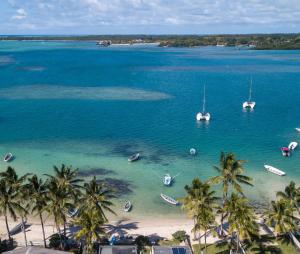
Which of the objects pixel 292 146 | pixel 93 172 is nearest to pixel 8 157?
pixel 93 172

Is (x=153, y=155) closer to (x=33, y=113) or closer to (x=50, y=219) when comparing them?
(x=50, y=219)

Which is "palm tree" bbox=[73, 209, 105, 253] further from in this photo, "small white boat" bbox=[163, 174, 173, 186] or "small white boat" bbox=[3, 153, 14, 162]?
"small white boat" bbox=[3, 153, 14, 162]

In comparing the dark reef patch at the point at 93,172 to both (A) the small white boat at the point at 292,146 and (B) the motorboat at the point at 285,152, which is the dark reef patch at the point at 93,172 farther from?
(A) the small white boat at the point at 292,146

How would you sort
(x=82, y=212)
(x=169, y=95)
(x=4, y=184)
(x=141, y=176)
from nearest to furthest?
(x=82, y=212), (x=4, y=184), (x=141, y=176), (x=169, y=95)

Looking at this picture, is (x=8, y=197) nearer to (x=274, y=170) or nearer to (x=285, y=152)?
(x=274, y=170)

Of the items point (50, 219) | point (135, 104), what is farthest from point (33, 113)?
point (50, 219)

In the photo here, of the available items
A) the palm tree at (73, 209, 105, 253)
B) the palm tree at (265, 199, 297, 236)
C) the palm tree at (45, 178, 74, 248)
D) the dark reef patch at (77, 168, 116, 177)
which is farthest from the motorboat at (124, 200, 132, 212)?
the palm tree at (265, 199, 297, 236)

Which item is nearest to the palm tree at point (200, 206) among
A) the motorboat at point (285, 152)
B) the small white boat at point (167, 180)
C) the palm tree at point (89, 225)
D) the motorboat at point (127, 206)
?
the palm tree at point (89, 225)

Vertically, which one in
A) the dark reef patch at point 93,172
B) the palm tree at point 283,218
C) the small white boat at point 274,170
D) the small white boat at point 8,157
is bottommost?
the dark reef patch at point 93,172
